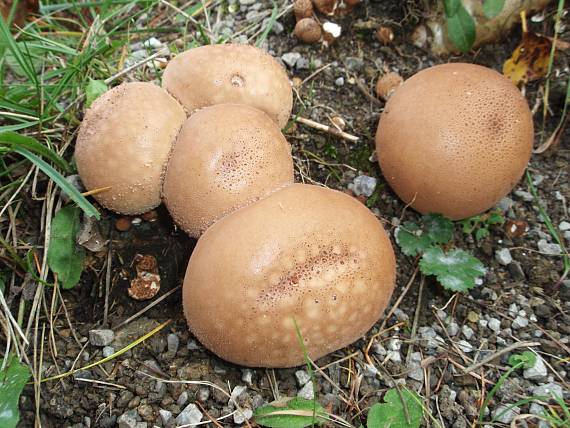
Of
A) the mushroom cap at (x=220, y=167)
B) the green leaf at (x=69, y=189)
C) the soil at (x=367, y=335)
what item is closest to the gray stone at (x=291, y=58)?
the soil at (x=367, y=335)

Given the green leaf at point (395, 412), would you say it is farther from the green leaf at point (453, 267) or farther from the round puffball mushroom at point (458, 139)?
the round puffball mushroom at point (458, 139)

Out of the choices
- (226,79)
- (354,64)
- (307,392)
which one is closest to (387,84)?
(354,64)

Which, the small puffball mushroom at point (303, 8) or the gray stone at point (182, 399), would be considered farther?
the small puffball mushroom at point (303, 8)

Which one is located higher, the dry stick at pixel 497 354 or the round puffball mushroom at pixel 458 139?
the round puffball mushroom at pixel 458 139

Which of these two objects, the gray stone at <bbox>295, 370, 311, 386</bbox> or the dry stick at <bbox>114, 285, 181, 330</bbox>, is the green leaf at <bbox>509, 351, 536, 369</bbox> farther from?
the dry stick at <bbox>114, 285, 181, 330</bbox>

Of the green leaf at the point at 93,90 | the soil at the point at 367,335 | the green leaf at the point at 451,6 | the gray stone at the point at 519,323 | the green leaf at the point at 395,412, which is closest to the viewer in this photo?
the green leaf at the point at 395,412

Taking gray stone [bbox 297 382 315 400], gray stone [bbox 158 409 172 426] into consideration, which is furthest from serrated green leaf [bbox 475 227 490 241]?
gray stone [bbox 158 409 172 426]

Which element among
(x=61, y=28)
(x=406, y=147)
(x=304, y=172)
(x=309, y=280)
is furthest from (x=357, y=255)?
(x=61, y=28)

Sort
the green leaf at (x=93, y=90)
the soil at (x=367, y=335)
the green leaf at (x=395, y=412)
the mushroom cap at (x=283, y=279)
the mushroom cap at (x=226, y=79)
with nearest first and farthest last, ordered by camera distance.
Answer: the mushroom cap at (x=283, y=279)
the green leaf at (x=395, y=412)
the soil at (x=367, y=335)
the mushroom cap at (x=226, y=79)
the green leaf at (x=93, y=90)
